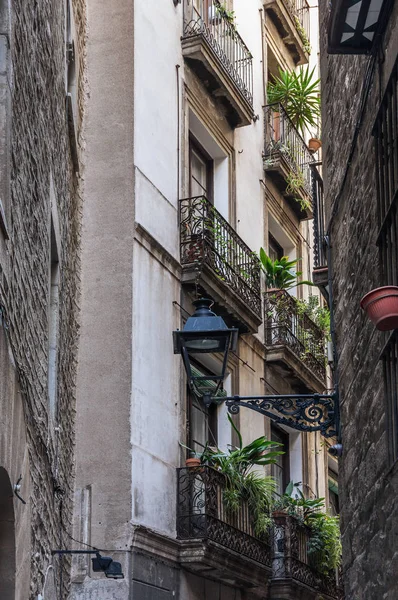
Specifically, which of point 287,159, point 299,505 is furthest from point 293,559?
point 287,159

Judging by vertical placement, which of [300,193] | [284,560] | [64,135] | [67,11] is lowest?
[284,560]

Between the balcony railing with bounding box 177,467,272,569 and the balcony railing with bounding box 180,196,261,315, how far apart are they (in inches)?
109

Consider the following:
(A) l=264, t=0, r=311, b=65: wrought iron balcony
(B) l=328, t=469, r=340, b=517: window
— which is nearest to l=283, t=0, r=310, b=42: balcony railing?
(A) l=264, t=0, r=311, b=65: wrought iron balcony

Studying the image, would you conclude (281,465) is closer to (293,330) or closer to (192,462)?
(293,330)

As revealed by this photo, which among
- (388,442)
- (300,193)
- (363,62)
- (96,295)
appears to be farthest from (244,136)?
(388,442)

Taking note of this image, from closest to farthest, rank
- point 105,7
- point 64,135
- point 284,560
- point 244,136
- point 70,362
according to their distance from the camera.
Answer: point 64,135
point 70,362
point 105,7
point 284,560
point 244,136

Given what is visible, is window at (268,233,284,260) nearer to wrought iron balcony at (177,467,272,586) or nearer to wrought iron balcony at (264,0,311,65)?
wrought iron balcony at (264,0,311,65)

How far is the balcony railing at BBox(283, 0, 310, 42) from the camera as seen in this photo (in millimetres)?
22916

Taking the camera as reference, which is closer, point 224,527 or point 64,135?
point 64,135

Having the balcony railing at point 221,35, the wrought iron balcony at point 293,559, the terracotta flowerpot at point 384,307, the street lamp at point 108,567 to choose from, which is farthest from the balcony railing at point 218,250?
the terracotta flowerpot at point 384,307

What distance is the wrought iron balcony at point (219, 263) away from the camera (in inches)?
620

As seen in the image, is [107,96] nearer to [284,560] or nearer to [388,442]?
[284,560]

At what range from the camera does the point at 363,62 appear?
9.31 m

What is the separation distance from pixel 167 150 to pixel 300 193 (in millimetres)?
5583
